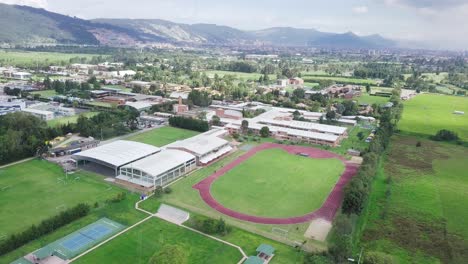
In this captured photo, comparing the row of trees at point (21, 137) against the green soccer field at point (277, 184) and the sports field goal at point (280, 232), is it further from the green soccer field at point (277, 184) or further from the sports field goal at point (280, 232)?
the sports field goal at point (280, 232)

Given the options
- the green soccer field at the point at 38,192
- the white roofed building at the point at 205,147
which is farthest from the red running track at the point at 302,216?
the green soccer field at the point at 38,192

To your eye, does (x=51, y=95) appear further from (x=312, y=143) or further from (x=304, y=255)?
(x=304, y=255)

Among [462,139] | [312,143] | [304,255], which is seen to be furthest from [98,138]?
[462,139]

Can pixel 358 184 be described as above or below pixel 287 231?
above

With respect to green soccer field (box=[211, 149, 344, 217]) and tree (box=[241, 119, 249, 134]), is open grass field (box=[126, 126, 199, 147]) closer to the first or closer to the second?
tree (box=[241, 119, 249, 134])

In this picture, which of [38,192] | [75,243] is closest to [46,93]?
[38,192]

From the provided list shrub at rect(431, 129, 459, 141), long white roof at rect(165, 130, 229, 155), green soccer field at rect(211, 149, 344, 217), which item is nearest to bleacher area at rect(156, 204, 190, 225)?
green soccer field at rect(211, 149, 344, 217)
